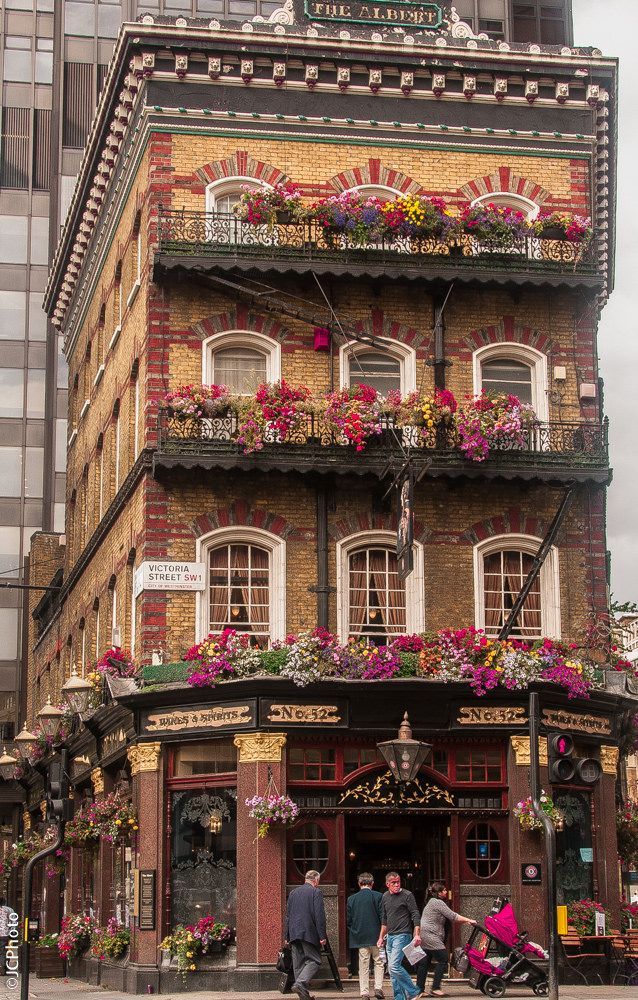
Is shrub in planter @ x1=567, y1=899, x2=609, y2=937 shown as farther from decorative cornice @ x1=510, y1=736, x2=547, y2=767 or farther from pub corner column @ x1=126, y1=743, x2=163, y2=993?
pub corner column @ x1=126, y1=743, x2=163, y2=993

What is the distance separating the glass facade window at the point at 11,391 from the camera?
66875mm

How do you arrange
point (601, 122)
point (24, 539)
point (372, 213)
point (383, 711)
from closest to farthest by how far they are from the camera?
point (383, 711), point (372, 213), point (601, 122), point (24, 539)

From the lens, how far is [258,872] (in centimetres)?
2633

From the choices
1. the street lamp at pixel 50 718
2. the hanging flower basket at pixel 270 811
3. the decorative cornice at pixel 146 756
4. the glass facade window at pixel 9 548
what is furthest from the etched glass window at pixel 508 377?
the glass facade window at pixel 9 548

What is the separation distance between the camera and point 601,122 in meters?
32.0

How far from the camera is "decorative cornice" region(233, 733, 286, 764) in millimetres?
26812

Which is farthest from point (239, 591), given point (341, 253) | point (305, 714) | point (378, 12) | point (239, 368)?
point (378, 12)

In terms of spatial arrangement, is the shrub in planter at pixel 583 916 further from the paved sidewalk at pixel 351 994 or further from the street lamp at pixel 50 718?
the street lamp at pixel 50 718

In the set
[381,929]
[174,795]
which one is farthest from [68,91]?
[381,929]

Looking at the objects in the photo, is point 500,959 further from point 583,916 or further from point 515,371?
point 515,371

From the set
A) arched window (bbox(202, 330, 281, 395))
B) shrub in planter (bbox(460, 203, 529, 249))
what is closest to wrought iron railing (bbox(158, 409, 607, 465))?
arched window (bbox(202, 330, 281, 395))

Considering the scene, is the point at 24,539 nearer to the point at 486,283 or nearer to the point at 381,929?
the point at 486,283

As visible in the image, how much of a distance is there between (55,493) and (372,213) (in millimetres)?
38822

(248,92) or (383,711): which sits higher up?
(248,92)
